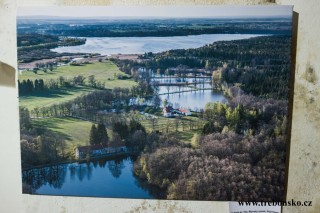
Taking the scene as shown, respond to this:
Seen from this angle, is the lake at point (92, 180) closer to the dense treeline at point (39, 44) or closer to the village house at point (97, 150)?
the village house at point (97, 150)

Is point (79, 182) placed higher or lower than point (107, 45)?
lower

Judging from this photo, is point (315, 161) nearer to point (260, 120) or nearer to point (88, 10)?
point (260, 120)

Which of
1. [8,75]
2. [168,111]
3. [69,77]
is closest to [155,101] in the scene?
[168,111]

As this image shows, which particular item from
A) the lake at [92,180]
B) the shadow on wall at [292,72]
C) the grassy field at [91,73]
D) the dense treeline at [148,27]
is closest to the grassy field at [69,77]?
the grassy field at [91,73]

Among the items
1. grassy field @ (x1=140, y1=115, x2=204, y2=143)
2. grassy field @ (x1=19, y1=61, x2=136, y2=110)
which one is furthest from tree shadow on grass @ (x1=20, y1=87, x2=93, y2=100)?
grassy field @ (x1=140, y1=115, x2=204, y2=143)

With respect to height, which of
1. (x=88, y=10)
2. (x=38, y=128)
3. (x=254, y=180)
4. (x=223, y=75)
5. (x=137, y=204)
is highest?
(x=88, y=10)

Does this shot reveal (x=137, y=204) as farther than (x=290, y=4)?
Yes

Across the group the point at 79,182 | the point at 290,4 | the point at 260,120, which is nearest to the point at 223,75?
the point at 260,120
